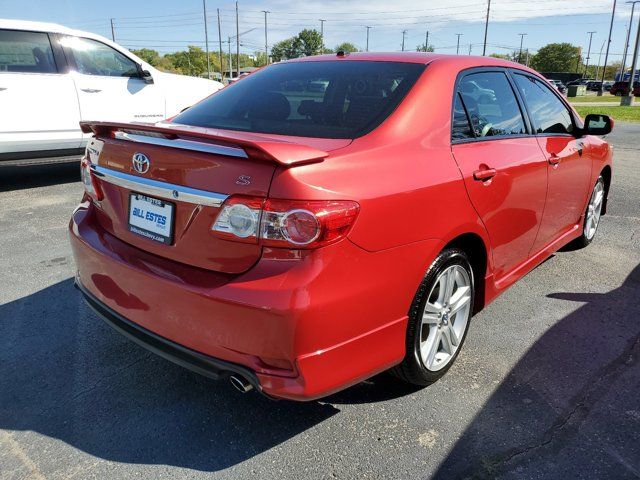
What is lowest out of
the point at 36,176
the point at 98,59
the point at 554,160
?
the point at 36,176

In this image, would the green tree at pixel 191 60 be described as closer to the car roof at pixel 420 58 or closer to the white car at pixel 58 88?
the white car at pixel 58 88

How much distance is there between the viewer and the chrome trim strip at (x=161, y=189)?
1.98 m

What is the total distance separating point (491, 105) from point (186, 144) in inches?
73.0

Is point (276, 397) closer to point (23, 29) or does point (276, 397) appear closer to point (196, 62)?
point (23, 29)

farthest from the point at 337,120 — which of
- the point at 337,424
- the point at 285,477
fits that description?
the point at 285,477

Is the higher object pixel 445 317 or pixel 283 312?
pixel 283 312

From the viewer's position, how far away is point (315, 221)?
186 cm

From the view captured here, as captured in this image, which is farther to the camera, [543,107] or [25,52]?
[25,52]

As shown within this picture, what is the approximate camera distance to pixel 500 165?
2.82m

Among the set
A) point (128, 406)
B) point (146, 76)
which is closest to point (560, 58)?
point (146, 76)

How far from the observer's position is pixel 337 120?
246cm

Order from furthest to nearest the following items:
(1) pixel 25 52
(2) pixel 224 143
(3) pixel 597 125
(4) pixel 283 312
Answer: (1) pixel 25 52
(3) pixel 597 125
(2) pixel 224 143
(4) pixel 283 312

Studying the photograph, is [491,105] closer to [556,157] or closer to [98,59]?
[556,157]

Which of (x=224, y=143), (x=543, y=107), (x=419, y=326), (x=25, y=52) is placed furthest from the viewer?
(x=25, y=52)
